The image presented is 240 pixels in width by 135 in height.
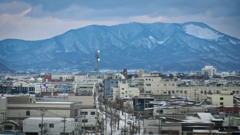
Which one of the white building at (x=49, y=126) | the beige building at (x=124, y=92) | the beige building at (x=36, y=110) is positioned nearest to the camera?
the white building at (x=49, y=126)

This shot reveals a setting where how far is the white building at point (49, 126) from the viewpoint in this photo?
26.9 m

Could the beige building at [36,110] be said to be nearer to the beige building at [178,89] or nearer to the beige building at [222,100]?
the beige building at [222,100]

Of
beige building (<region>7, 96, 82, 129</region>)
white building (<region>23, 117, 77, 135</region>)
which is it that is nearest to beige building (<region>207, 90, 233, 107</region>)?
beige building (<region>7, 96, 82, 129</region>)

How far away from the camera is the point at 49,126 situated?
89.5 feet

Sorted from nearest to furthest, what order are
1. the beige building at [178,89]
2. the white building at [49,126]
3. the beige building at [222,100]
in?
the white building at [49,126] → the beige building at [222,100] → the beige building at [178,89]

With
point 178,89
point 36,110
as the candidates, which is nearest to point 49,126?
point 36,110

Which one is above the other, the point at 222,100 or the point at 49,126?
the point at 222,100

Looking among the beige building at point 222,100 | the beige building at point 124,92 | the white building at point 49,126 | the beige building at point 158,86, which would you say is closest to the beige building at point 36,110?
the white building at point 49,126

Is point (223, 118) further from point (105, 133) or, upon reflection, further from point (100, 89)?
point (100, 89)

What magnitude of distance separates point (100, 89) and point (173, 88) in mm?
16738

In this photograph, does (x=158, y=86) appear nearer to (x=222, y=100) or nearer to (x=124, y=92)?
(x=124, y=92)

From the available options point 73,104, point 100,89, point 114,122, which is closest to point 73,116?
point 73,104

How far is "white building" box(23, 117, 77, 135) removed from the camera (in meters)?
26.9

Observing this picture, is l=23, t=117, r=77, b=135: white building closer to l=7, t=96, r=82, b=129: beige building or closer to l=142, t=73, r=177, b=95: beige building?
l=7, t=96, r=82, b=129: beige building
